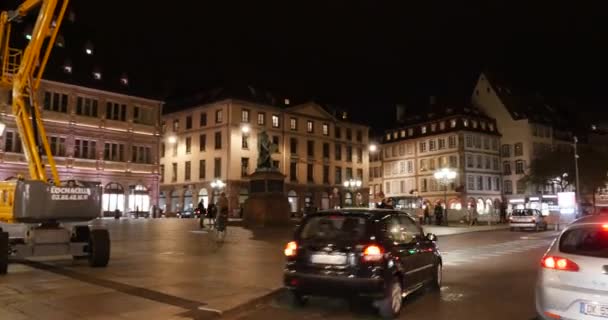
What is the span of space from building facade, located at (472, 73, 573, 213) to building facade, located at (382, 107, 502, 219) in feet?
4.89

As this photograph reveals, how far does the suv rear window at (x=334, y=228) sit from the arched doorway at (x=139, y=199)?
161ft

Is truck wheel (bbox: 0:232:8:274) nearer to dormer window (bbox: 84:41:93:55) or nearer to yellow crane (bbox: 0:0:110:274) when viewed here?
yellow crane (bbox: 0:0:110:274)

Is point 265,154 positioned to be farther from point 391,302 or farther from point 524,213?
point 391,302

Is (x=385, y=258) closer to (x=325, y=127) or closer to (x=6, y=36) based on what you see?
(x=6, y=36)

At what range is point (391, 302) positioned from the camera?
8500 mm

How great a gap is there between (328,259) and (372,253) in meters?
0.74

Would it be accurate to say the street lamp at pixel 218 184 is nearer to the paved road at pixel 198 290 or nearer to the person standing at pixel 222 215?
the person standing at pixel 222 215

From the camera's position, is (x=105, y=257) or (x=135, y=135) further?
(x=135, y=135)

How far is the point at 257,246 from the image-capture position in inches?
827

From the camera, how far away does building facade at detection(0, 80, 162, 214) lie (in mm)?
49906

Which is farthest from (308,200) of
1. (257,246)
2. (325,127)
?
(257,246)

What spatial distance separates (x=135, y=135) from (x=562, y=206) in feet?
134

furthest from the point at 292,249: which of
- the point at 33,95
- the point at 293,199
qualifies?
the point at 293,199

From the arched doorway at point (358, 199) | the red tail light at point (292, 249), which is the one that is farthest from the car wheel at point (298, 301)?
the arched doorway at point (358, 199)
